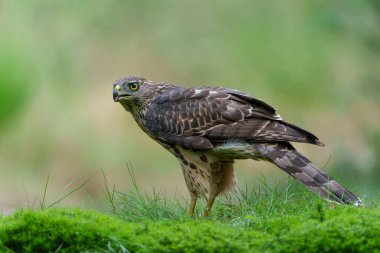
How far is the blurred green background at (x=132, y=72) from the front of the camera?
14.1 m

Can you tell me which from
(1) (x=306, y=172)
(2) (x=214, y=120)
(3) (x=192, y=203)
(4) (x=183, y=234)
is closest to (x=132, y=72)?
(2) (x=214, y=120)

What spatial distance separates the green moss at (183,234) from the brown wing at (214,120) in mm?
1490

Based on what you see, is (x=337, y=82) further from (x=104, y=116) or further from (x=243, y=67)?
(x=104, y=116)

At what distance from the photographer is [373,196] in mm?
7547

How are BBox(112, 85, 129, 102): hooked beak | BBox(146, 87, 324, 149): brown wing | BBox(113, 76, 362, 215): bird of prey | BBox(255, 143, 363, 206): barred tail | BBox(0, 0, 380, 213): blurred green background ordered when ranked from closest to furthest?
1. BBox(255, 143, 363, 206): barred tail
2. BBox(113, 76, 362, 215): bird of prey
3. BBox(146, 87, 324, 149): brown wing
4. BBox(112, 85, 129, 102): hooked beak
5. BBox(0, 0, 380, 213): blurred green background

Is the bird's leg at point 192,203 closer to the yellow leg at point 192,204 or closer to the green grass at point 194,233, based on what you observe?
the yellow leg at point 192,204

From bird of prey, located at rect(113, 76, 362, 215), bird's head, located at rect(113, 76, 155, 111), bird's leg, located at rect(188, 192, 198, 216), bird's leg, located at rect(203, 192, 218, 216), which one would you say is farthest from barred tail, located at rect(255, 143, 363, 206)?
bird's head, located at rect(113, 76, 155, 111)

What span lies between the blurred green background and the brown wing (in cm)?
531

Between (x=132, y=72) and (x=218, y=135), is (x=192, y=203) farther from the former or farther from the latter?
(x=132, y=72)

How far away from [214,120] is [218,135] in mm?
188

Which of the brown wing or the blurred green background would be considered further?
the blurred green background

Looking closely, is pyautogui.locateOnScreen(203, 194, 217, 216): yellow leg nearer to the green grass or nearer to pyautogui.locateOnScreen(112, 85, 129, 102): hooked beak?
the green grass

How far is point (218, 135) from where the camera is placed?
7.58 metres

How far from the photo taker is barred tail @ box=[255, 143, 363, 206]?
6824mm
